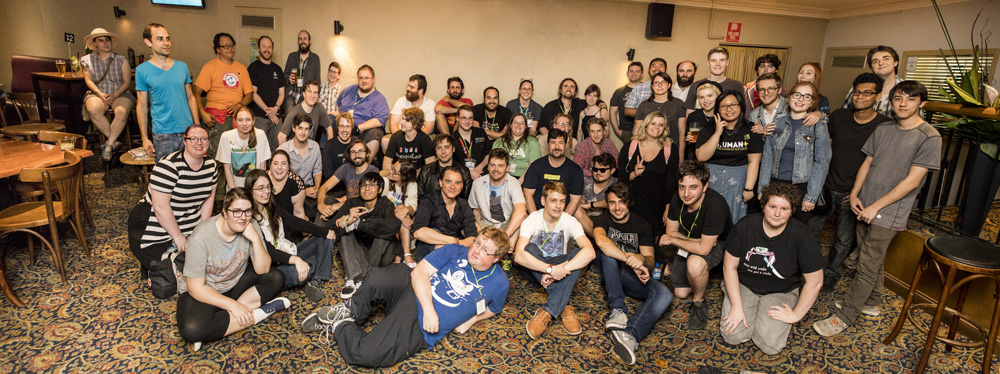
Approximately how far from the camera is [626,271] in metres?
3.47

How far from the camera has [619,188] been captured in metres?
3.49

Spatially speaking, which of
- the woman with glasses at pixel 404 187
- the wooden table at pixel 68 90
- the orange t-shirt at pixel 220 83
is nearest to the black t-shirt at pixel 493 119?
the woman with glasses at pixel 404 187

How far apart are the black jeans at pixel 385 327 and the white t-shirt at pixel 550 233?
921 millimetres

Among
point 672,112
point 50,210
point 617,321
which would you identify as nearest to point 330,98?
point 50,210

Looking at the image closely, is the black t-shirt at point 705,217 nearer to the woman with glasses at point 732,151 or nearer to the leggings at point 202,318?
the woman with glasses at point 732,151

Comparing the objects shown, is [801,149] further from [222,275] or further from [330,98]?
[330,98]

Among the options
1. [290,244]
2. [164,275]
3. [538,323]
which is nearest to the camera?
[538,323]

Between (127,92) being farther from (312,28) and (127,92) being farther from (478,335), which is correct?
(478,335)

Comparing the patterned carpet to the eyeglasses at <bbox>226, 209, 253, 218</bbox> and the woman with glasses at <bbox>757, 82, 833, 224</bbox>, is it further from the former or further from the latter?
the woman with glasses at <bbox>757, 82, 833, 224</bbox>

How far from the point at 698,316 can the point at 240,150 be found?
3827 millimetres

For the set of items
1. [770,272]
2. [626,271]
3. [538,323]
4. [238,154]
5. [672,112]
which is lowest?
[538,323]

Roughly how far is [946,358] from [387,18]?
6718 mm

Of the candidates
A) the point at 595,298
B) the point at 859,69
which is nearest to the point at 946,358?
the point at 595,298

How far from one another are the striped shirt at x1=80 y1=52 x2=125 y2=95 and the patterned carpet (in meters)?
2.89
